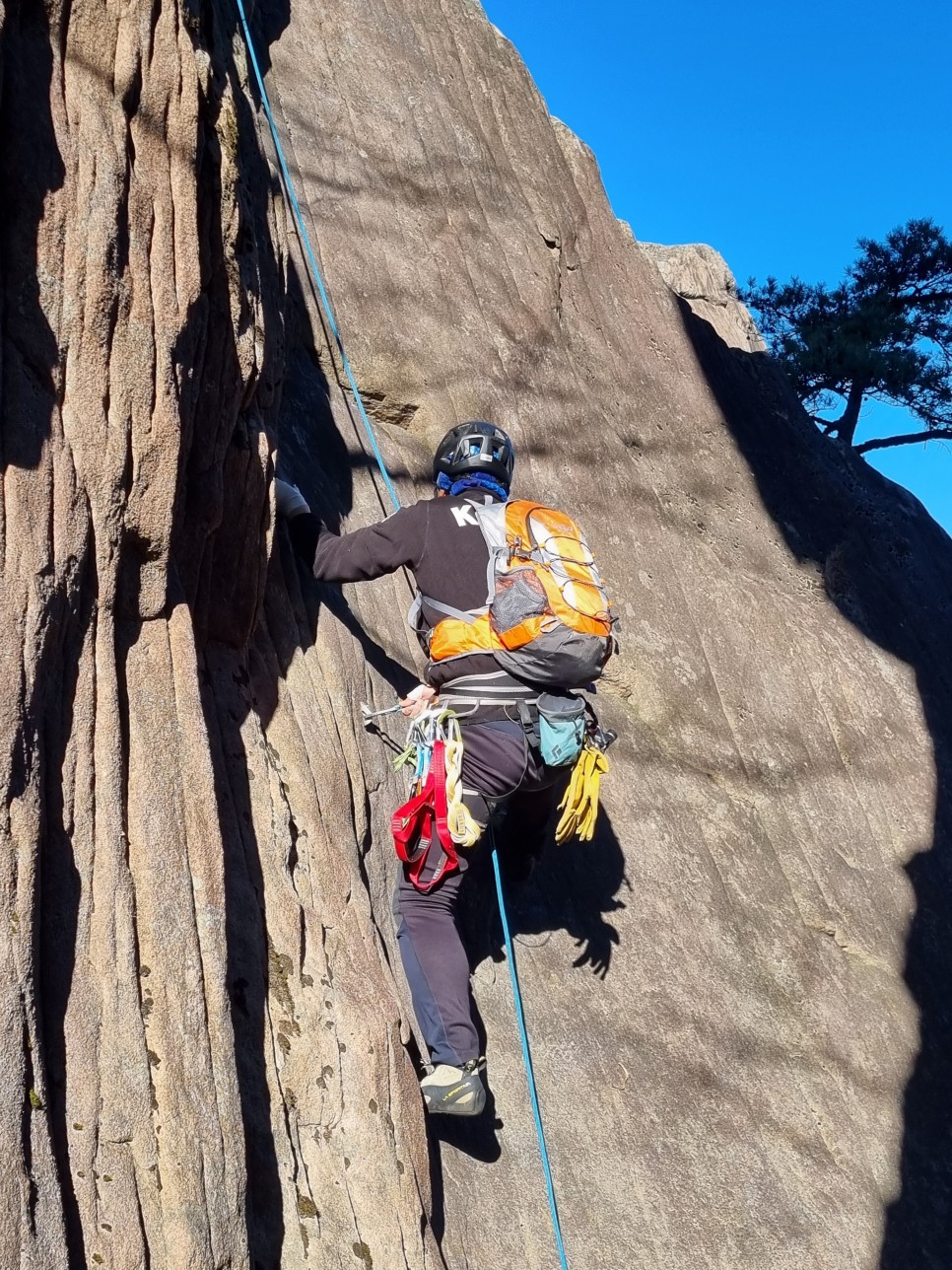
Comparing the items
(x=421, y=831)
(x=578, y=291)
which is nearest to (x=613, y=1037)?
(x=421, y=831)

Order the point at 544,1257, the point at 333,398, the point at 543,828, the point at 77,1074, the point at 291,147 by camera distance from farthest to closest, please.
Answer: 1. the point at 291,147
2. the point at 333,398
3. the point at 543,828
4. the point at 544,1257
5. the point at 77,1074

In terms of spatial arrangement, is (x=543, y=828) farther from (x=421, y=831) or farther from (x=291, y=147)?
(x=291, y=147)

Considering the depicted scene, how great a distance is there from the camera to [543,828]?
18.2 ft

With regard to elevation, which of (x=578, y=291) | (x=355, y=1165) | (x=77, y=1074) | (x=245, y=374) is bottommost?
(x=355, y=1165)

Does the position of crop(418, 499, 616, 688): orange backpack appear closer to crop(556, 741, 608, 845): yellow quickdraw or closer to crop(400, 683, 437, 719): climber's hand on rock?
crop(400, 683, 437, 719): climber's hand on rock

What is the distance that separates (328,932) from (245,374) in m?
2.16

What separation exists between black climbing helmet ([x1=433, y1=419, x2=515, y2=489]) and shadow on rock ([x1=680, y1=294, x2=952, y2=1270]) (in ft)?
12.4

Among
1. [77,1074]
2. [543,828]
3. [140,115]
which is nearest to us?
[77,1074]

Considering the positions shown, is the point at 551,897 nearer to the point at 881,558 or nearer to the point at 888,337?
the point at 881,558

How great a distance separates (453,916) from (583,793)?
29.1 inches

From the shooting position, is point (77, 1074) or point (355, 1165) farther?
point (355, 1165)

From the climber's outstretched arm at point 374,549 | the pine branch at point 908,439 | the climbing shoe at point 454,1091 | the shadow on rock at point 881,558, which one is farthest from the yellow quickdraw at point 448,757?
the pine branch at point 908,439

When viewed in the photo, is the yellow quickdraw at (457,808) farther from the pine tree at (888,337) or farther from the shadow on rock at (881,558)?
the pine tree at (888,337)

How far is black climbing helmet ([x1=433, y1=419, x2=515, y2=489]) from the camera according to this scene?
525cm
